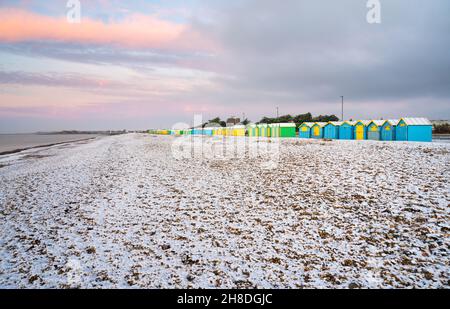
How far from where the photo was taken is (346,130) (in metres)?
35.5

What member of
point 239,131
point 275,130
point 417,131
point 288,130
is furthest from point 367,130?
point 239,131

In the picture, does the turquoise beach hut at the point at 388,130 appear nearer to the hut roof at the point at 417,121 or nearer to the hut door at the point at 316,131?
the hut roof at the point at 417,121

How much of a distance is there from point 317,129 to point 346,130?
17.5ft

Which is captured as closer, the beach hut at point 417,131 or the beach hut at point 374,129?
the beach hut at point 417,131

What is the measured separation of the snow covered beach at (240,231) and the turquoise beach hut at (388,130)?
20844 millimetres

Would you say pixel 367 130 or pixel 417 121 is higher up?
pixel 417 121

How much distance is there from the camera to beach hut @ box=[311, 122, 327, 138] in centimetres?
3934

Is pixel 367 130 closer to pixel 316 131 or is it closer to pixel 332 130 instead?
pixel 332 130

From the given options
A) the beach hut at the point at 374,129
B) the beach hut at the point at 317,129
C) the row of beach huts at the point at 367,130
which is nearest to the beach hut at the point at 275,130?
the row of beach huts at the point at 367,130

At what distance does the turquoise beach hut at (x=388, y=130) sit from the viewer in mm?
30312

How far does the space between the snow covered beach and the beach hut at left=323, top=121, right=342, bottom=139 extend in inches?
990
